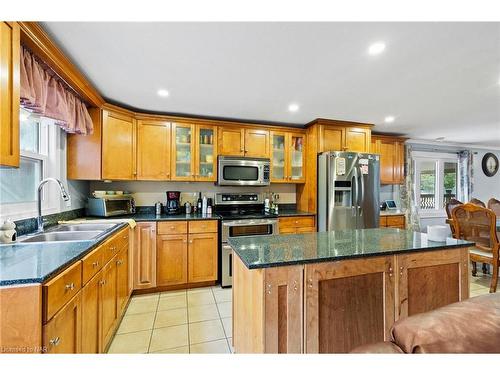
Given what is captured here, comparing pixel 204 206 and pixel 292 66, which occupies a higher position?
pixel 292 66

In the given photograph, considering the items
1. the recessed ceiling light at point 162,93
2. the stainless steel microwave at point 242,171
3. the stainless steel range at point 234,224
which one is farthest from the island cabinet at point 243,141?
the recessed ceiling light at point 162,93

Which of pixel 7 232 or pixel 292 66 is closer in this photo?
pixel 7 232

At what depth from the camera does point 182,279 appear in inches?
112

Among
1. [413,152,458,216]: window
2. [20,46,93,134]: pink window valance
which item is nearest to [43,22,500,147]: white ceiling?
[20,46,93,134]: pink window valance

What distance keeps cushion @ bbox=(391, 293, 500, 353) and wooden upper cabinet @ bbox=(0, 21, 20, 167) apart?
1.77 meters

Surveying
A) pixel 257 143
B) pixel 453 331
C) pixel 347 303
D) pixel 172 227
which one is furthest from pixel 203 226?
pixel 453 331

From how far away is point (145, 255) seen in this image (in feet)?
8.96

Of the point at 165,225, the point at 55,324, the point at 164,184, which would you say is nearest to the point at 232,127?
the point at 164,184

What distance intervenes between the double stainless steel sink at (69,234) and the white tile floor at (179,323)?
0.88m

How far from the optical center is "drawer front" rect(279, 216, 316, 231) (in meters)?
3.21

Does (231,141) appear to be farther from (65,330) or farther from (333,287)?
(65,330)

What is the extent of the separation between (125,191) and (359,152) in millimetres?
3426

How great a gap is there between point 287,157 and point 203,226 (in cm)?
166

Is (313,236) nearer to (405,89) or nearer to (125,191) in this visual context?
(405,89)
